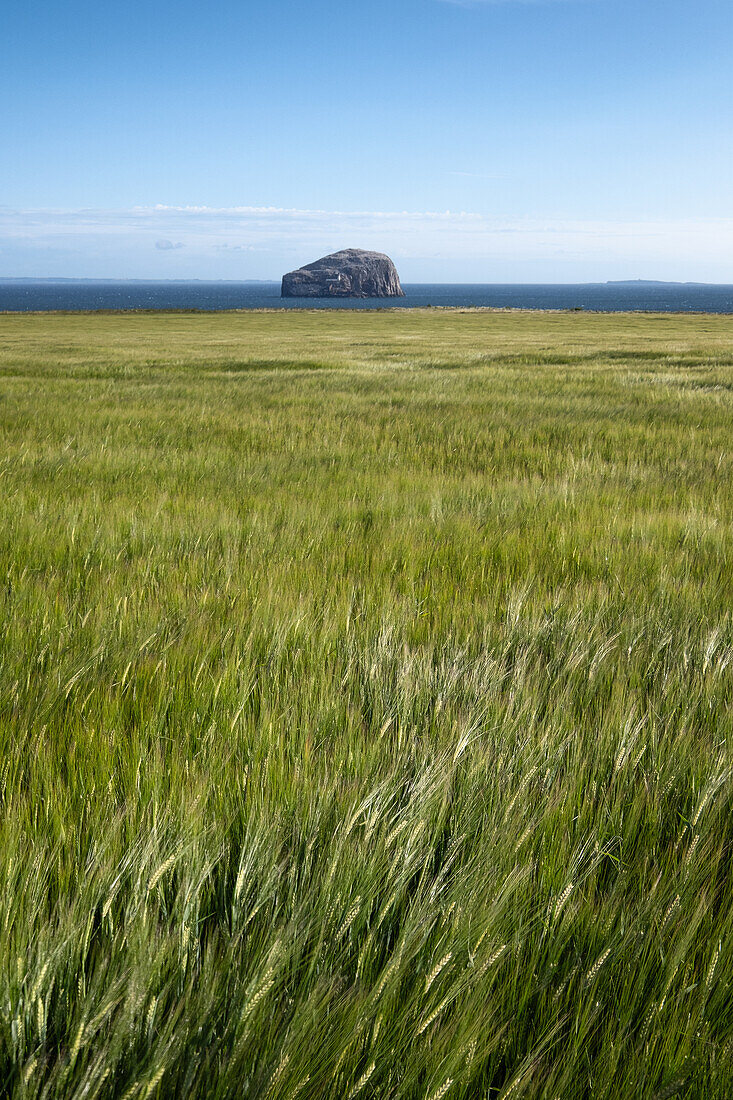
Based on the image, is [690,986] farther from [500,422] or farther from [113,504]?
[500,422]

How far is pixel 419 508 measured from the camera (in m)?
3.86

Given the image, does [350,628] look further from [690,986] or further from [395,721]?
[690,986]

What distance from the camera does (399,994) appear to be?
83 cm

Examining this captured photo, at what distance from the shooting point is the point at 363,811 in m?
1.13

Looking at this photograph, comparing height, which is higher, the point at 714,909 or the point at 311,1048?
the point at 311,1048

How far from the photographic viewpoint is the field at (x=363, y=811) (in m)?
0.75

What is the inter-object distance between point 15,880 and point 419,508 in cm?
313

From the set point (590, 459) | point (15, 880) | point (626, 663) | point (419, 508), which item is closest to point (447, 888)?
point (15, 880)

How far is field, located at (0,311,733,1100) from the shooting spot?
2.46 feet

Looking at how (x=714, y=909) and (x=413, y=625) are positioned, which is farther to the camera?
(x=413, y=625)

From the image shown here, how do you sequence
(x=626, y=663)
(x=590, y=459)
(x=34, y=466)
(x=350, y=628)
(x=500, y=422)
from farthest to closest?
(x=500, y=422) < (x=590, y=459) < (x=34, y=466) < (x=350, y=628) < (x=626, y=663)

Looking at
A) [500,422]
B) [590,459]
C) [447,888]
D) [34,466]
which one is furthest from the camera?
[500,422]

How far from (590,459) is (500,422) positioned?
240 cm

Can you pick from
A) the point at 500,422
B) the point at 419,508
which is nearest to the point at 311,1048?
the point at 419,508
